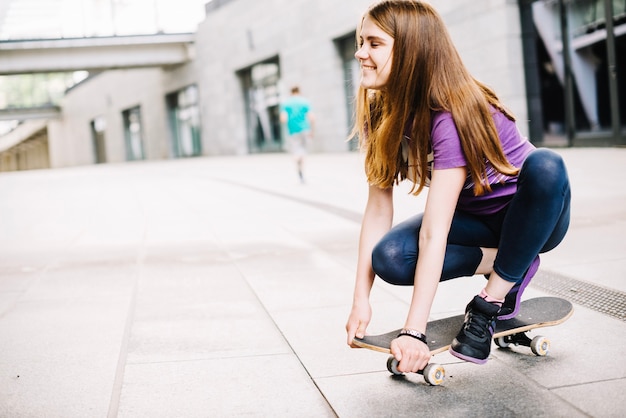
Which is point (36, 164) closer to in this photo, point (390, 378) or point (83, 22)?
point (83, 22)

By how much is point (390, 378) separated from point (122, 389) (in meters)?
0.98

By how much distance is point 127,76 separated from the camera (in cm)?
4169

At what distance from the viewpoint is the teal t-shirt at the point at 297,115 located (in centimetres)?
1294

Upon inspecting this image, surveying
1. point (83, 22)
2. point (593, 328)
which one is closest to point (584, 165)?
point (593, 328)

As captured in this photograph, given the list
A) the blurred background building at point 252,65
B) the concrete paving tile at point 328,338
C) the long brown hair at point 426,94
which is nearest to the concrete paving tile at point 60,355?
the concrete paving tile at point 328,338

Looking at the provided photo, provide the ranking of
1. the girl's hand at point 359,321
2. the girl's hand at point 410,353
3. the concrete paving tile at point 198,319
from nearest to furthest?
1. the girl's hand at point 410,353
2. the girl's hand at point 359,321
3. the concrete paving tile at point 198,319

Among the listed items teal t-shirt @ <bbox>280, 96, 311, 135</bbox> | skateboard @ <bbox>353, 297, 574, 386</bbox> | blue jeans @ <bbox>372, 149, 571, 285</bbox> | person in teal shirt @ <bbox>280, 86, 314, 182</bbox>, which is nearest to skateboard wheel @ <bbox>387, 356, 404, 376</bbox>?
skateboard @ <bbox>353, 297, 574, 386</bbox>

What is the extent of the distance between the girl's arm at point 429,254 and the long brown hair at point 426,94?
12 centimetres

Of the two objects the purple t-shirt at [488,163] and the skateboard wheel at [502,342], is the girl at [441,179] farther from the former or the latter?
the skateboard wheel at [502,342]

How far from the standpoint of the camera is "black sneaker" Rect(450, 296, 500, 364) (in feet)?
8.21

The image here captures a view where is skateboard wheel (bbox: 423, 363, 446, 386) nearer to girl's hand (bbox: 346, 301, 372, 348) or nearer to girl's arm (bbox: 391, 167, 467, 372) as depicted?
girl's arm (bbox: 391, 167, 467, 372)

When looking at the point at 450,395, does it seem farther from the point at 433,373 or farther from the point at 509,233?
the point at 509,233

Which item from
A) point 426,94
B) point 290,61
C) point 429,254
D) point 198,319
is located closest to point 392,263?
point 429,254

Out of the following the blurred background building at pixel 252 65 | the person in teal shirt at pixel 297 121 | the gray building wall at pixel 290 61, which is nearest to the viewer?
the person in teal shirt at pixel 297 121
